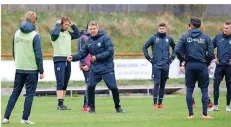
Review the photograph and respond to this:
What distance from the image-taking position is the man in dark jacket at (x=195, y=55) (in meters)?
15.6

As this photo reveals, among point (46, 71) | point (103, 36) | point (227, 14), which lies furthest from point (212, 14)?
point (103, 36)

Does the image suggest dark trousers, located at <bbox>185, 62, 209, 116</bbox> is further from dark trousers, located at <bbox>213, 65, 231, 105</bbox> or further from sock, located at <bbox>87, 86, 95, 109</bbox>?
dark trousers, located at <bbox>213, 65, 231, 105</bbox>

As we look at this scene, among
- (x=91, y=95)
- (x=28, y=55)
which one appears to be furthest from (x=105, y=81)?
(x=28, y=55)

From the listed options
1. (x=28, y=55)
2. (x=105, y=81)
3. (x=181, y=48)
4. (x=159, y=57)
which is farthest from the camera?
(x=159, y=57)

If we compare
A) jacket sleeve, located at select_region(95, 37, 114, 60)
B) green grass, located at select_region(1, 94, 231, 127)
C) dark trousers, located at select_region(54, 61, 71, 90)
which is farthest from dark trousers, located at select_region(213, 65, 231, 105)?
dark trousers, located at select_region(54, 61, 71, 90)

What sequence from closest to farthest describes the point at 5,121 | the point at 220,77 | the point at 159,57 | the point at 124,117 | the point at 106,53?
the point at 5,121, the point at 124,117, the point at 106,53, the point at 220,77, the point at 159,57

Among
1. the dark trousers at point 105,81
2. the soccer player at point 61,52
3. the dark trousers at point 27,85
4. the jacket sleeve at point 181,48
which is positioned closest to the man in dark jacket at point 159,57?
the soccer player at point 61,52

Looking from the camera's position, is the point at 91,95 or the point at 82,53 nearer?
the point at 82,53

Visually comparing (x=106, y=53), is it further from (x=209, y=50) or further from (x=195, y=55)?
(x=209, y=50)

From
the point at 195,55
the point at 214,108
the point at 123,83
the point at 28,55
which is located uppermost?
the point at 28,55

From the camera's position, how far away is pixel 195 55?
15.5 m

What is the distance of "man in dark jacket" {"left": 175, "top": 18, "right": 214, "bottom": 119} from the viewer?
15.6 meters

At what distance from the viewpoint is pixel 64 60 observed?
1880cm

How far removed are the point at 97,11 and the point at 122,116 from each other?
27.2 m
